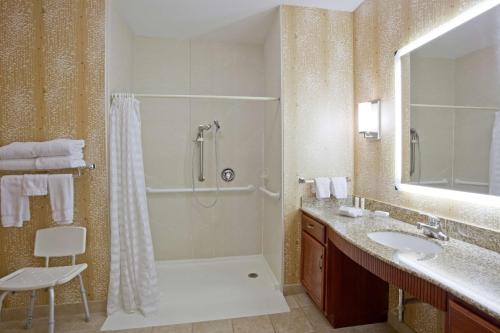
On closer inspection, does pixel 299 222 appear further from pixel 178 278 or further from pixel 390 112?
pixel 178 278

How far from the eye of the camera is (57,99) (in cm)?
196

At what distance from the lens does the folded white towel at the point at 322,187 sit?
7.25 feet

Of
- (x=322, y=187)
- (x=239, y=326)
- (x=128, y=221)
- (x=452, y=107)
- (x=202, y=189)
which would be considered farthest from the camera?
(x=202, y=189)

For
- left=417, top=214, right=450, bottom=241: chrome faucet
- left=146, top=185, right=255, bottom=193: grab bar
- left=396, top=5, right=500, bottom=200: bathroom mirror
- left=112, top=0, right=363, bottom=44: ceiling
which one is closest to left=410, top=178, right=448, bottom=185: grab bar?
left=396, top=5, right=500, bottom=200: bathroom mirror

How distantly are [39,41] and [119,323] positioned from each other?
92.4 inches

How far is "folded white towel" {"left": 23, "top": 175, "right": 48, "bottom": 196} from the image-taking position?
5.93 ft

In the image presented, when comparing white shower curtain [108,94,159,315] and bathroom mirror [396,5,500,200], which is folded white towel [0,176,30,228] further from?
bathroom mirror [396,5,500,200]

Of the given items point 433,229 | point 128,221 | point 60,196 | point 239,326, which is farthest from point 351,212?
point 60,196

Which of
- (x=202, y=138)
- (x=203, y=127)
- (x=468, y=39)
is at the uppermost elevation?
(x=468, y=39)

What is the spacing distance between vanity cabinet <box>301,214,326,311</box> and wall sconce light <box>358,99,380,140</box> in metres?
0.89

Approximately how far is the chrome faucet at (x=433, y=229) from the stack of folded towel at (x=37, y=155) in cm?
250

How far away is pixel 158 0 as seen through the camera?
2.18 metres

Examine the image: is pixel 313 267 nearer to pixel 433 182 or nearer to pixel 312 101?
pixel 433 182

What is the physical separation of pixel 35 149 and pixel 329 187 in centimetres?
241
